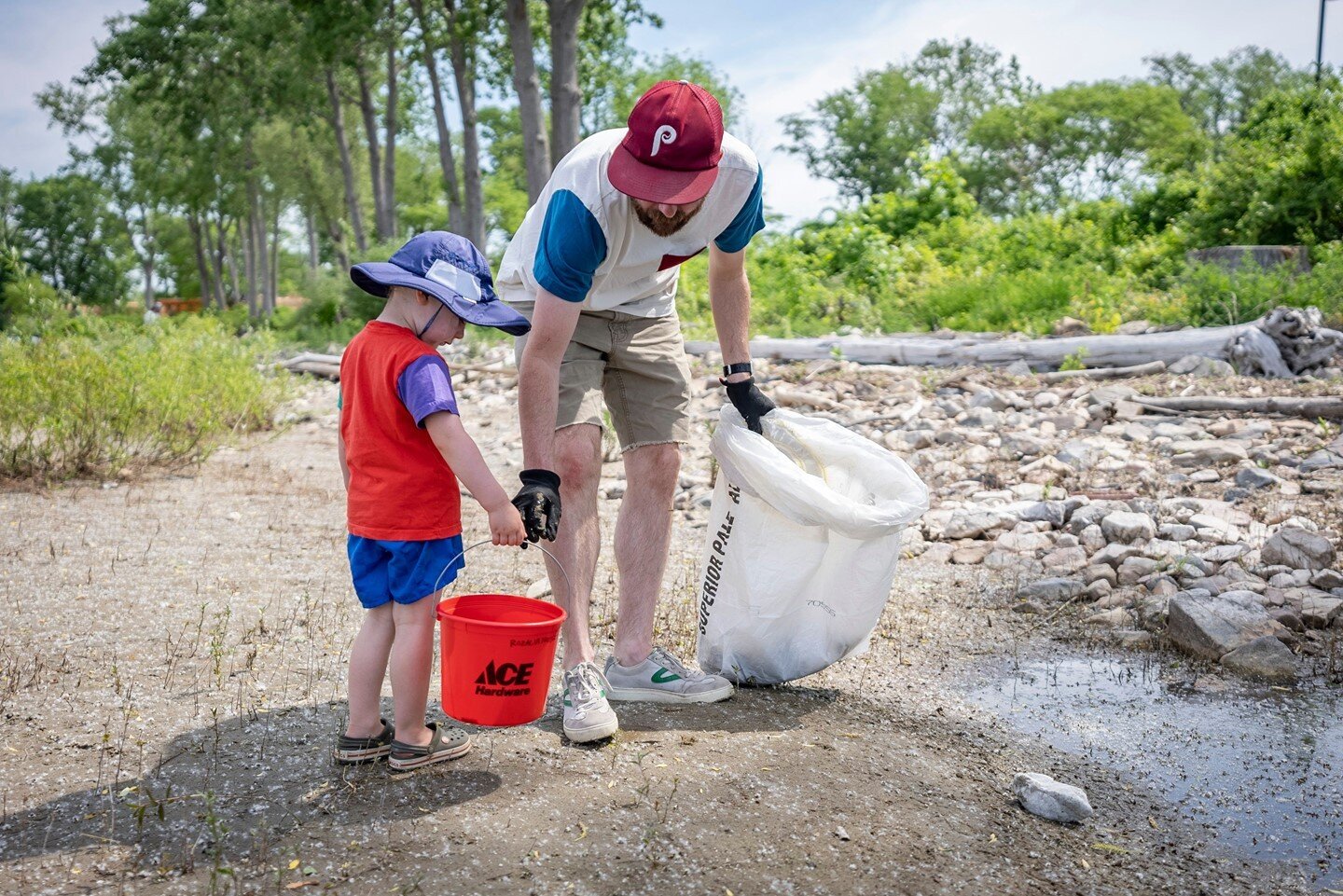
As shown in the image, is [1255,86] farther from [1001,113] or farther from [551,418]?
[551,418]

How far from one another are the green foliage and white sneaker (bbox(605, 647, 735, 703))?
4.83m

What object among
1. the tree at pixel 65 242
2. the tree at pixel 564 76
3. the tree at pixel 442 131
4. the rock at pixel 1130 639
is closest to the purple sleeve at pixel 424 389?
the rock at pixel 1130 639

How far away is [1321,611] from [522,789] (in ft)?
10.0

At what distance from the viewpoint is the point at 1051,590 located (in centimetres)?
453

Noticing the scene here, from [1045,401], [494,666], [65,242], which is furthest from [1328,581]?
[65,242]

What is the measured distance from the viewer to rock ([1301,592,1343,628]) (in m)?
3.97

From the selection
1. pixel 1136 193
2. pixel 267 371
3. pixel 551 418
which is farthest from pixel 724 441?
pixel 1136 193

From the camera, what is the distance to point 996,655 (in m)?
3.94

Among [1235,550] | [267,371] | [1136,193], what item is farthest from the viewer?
[1136,193]

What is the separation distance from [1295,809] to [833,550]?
1.34 meters

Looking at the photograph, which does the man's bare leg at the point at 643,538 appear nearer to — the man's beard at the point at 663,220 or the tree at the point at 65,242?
the man's beard at the point at 663,220

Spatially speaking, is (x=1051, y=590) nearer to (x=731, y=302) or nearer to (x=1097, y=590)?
(x=1097, y=590)

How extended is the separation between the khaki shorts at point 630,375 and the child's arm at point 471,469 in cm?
58

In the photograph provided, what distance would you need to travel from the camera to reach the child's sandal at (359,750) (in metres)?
2.66
